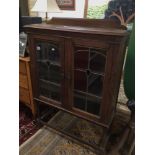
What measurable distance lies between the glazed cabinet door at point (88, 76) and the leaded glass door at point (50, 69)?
0.12 m

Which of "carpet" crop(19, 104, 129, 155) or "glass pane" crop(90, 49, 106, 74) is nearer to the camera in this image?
"glass pane" crop(90, 49, 106, 74)

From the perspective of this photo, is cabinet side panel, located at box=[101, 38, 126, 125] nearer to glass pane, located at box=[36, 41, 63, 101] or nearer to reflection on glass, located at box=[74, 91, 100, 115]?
reflection on glass, located at box=[74, 91, 100, 115]

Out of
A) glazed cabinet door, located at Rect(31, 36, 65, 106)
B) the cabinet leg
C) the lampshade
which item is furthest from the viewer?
the lampshade

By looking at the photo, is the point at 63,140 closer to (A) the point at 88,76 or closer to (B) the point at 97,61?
(A) the point at 88,76

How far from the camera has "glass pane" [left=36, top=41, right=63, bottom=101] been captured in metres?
1.24

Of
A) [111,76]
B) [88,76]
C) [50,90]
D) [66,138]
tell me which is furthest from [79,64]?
[66,138]

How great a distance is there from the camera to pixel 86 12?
122 inches

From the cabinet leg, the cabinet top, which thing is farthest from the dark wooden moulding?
the cabinet leg

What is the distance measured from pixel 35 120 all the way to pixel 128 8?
95.3 inches

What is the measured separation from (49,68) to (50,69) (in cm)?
1

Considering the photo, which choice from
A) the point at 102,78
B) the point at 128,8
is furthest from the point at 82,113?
the point at 128,8

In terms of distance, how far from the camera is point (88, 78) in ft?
3.85
